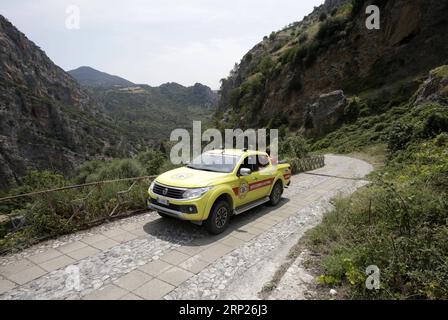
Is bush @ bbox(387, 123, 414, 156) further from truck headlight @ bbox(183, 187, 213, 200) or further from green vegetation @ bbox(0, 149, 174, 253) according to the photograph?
green vegetation @ bbox(0, 149, 174, 253)

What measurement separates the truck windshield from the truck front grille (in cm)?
127

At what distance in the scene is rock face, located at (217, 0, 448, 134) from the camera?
103 ft

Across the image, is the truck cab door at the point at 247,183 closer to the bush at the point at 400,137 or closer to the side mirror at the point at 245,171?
the side mirror at the point at 245,171

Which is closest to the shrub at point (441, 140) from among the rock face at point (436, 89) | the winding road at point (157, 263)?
the winding road at point (157, 263)

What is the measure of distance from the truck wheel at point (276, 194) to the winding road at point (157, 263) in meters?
1.35

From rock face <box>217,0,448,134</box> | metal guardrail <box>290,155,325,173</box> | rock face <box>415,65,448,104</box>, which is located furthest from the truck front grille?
rock face <box>217,0,448,134</box>

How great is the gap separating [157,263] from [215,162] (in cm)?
327

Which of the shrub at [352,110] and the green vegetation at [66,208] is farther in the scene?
the shrub at [352,110]

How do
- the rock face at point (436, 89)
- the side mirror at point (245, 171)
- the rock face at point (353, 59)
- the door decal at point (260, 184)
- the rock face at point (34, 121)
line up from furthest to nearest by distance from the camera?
the rock face at point (34, 121) < the rock face at point (353, 59) < the rock face at point (436, 89) < the door decal at point (260, 184) < the side mirror at point (245, 171)

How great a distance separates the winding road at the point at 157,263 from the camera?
419cm

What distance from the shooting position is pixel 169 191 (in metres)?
6.26
